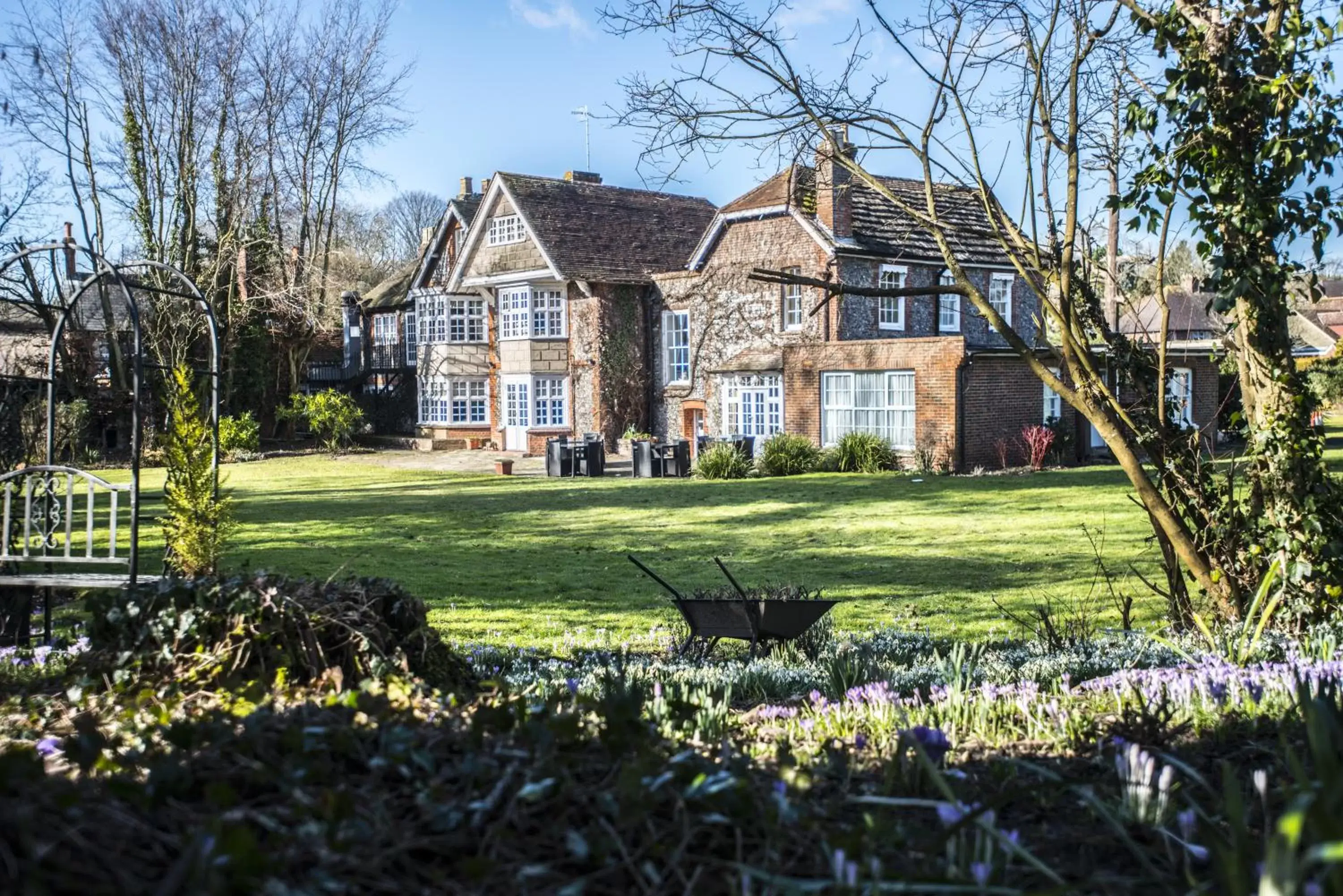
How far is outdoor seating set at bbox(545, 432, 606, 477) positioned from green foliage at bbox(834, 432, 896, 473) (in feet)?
18.9

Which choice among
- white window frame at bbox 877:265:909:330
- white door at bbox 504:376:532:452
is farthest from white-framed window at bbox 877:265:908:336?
white door at bbox 504:376:532:452

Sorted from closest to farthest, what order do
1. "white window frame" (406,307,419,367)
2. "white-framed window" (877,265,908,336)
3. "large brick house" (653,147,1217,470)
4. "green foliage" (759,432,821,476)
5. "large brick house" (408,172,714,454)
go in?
"green foliage" (759,432,821,476)
"large brick house" (653,147,1217,470)
"white-framed window" (877,265,908,336)
"large brick house" (408,172,714,454)
"white window frame" (406,307,419,367)

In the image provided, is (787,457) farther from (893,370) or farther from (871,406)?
(893,370)

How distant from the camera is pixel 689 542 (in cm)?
1576

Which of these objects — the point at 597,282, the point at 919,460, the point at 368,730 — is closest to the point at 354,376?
the point at 597,282

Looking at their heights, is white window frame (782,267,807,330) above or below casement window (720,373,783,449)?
above

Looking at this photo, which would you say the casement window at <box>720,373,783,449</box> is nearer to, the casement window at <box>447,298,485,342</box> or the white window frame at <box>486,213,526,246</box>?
the white window frame at <box>486,213,526,246</box>

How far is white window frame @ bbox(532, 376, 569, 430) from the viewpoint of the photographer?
38.9 meters

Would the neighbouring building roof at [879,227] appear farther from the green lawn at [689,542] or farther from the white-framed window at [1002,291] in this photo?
the green lawn at [689,542]

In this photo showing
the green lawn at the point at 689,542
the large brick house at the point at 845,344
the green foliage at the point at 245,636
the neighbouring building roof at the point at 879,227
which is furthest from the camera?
the neighbouring building roof at the point at 879,227

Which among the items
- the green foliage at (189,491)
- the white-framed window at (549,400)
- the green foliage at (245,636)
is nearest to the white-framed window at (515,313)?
the white-framed window at (549,400)

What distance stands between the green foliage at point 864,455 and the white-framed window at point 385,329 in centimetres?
2431

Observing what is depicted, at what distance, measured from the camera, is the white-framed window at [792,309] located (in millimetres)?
32219

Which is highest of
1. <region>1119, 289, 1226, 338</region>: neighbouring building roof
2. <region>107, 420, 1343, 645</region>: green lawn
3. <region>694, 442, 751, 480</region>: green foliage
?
<region>1119, 289, 1226, 338</region>: neighbouring building roof
